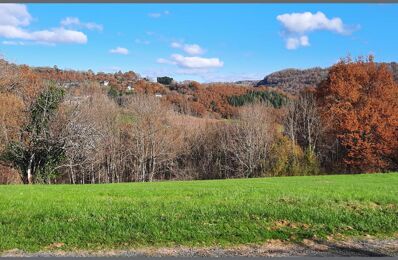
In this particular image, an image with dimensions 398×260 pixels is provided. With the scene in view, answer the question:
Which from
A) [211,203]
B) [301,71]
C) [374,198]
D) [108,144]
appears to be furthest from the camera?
[301,71]

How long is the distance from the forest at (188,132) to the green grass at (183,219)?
24383mm

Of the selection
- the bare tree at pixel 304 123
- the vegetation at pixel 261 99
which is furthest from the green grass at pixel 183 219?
the vegetation at pixel 261 99

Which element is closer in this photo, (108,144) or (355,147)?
(355,147)

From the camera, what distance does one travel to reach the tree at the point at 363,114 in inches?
1718

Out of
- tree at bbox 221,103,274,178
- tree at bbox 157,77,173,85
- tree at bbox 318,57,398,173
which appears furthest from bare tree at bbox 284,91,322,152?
tree at bbox 157,77,173,85

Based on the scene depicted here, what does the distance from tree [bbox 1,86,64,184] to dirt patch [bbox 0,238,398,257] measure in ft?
95.2

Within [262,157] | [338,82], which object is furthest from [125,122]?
[338,82]

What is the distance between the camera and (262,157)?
169 ft

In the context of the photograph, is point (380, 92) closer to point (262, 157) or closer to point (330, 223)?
point (262, 157)

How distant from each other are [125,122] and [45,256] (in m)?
51.2

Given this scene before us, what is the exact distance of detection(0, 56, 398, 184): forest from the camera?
36.8m

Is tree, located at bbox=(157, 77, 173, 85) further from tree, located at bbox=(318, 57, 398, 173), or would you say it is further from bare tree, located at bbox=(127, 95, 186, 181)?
tree, located at bbox=(318, 57, 398, 173)

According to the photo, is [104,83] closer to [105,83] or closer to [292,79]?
[105,83]

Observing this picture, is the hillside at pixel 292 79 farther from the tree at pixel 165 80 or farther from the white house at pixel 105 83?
the white house at pixel 105 83
